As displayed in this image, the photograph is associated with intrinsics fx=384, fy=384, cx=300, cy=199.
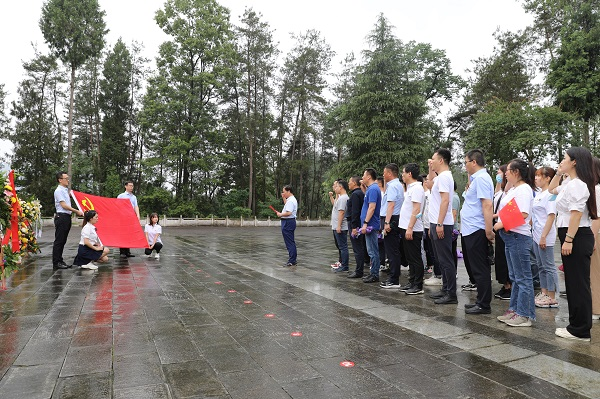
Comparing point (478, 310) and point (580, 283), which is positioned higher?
point (580, 283)

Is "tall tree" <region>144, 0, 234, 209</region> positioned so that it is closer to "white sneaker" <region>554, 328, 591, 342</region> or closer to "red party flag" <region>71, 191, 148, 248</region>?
"red party flag" <region>71, 191, 148, 248</region>

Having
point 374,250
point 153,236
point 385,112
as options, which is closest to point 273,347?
point 374,250

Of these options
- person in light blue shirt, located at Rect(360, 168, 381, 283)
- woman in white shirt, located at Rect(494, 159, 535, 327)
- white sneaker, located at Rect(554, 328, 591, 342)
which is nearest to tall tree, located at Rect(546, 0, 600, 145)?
person in light blue shirt, located at Rect(360, 168, 381, 283)

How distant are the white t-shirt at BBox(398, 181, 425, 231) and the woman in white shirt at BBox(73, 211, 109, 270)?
5581 millimetres

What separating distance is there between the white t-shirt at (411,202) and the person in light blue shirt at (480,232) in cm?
81

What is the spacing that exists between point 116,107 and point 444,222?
41.1 m

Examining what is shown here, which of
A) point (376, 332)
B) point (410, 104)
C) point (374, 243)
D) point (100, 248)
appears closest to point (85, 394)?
point (376, 332)

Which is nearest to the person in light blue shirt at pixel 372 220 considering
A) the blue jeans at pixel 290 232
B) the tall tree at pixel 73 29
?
the blue jeans at pixel 290 232

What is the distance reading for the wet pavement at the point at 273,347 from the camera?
239 cm

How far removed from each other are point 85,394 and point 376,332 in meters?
2.34

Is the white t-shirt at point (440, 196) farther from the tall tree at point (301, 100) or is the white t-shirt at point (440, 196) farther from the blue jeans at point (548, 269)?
the tall tree at point (301, 100)

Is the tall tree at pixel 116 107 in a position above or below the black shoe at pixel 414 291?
above

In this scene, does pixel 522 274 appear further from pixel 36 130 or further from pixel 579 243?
pixel 36 130

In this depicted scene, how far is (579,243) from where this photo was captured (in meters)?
3.33
